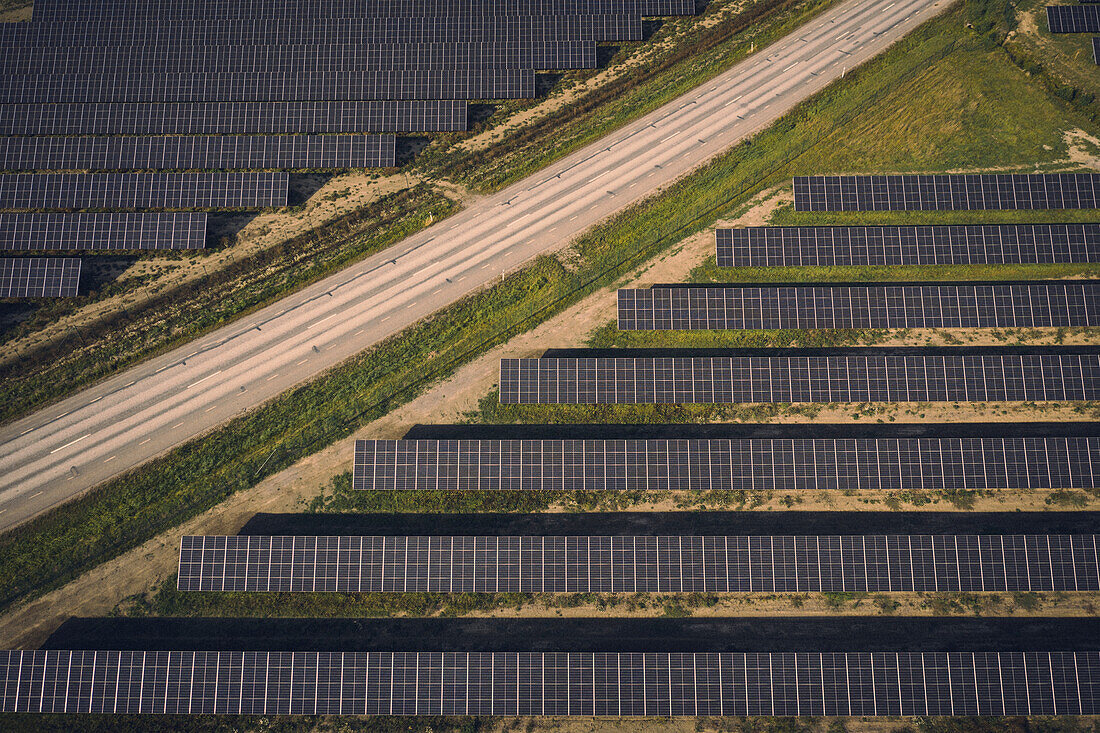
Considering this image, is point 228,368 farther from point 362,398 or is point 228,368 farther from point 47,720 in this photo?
point 47,720

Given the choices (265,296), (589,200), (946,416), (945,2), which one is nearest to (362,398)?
(265,296)

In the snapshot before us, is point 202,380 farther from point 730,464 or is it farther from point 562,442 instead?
point 730,464

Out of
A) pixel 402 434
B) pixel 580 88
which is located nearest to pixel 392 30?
pixel 580 88

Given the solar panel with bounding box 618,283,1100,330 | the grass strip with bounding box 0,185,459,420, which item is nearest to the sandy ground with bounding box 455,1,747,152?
the grass strip with bounding box 0,185,459,420

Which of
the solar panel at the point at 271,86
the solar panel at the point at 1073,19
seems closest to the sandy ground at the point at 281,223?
the solar panel at the point at 271,86

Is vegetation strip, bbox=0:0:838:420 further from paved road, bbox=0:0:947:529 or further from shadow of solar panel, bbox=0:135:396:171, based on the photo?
shadow of solar panel, bbox=0:135:396:171

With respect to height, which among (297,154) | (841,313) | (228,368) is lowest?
(228,368)

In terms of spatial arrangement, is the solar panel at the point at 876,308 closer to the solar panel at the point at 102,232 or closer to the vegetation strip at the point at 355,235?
the vegetation strip at the point at 355,235
